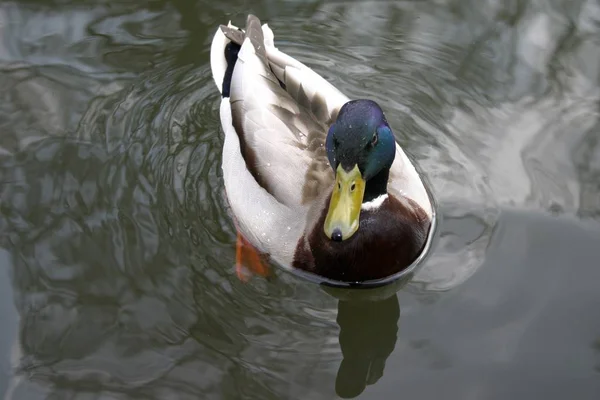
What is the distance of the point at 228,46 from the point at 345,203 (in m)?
1.89

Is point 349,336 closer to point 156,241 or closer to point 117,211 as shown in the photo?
point 156,241

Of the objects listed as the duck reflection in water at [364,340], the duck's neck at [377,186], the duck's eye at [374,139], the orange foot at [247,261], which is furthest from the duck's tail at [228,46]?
the duck reflection in water at [364,340]

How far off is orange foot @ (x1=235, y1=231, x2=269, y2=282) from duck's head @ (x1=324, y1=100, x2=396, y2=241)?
0.67 meters

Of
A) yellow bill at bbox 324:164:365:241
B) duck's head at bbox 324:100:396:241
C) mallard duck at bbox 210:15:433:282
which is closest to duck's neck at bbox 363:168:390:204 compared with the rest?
mallard duck at bbox 210:15:433:282

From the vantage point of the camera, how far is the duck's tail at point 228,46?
5.49 m

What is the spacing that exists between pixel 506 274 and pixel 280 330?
48.8 inches

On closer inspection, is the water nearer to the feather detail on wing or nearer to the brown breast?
the brown breast

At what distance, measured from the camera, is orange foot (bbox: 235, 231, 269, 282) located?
4820mm

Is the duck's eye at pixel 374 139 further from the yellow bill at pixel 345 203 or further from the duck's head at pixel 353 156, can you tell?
the yellow bill at pixel 345 203

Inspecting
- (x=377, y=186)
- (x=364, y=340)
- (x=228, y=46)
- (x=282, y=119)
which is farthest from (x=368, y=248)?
(x=228, y=46)

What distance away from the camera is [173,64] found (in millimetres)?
6125

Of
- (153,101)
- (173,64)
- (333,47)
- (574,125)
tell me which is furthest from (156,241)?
(574,125)

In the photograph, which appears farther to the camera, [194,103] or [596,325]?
[194,103]

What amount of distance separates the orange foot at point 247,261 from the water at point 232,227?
0.05m
